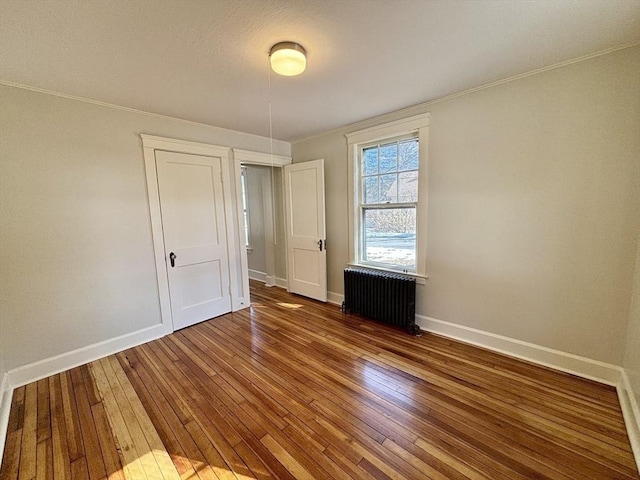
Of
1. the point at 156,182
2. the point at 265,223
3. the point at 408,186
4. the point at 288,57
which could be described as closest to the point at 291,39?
the point at 288,57

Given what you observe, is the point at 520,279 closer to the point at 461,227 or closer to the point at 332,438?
the point at 461,227

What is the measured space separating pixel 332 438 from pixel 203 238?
262 centimetres

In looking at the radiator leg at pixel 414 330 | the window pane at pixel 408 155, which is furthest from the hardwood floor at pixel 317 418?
the window pane at pixel 408 155

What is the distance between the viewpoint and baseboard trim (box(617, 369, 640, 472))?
1456 mm

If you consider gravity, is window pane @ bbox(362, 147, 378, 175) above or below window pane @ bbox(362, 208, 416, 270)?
above

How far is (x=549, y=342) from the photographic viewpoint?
87.1 inches

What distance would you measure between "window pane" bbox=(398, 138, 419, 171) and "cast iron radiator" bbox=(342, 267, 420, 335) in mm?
1264

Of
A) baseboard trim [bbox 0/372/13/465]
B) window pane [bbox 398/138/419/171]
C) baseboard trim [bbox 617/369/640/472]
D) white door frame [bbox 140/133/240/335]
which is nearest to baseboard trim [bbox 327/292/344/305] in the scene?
window pane [bbox 398/138/419/171]

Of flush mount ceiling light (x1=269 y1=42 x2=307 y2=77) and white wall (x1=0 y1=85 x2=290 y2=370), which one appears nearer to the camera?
flush mount ceiling light (x1=269 y1=42 x2=307 y2=77)

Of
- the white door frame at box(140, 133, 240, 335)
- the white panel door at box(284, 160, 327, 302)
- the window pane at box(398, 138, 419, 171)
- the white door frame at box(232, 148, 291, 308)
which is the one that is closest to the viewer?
the white door frame at box(140, 133, 240, 335)

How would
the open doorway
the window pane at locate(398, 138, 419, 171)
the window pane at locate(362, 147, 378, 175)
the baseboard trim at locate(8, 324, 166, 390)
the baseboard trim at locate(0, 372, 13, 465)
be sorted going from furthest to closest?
1. the open doorway
2. the window pane at locate(362, 147, 378, 175)
3. the window pane at locate(398, 138, 419, 171)
4. the baseboard trim at locate(8, 324, 166, 390)
5. the baseboard trim at locate(0, 372, 13, 465)

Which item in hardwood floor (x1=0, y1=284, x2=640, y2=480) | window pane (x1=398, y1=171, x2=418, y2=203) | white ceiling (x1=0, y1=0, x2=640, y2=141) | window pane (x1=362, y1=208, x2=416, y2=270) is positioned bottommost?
hardwood floor (x1=0, y1=284, x2=640, y2=480)

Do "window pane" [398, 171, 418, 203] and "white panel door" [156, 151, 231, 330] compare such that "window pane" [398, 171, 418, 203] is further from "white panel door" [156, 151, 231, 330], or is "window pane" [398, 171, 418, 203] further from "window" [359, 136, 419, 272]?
"white panel door" [156, 151, 231, 330]

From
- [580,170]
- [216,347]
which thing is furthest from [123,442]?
[580,170]
